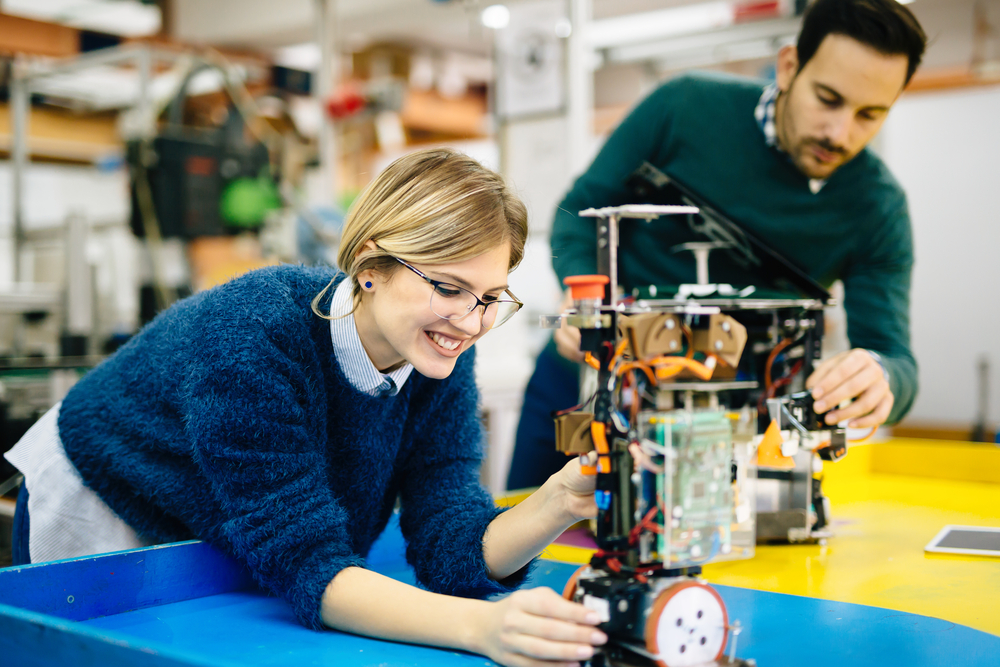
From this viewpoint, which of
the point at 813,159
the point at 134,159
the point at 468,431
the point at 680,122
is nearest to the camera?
the point at 468,431

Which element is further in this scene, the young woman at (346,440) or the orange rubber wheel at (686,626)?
the young woman at (346,440)

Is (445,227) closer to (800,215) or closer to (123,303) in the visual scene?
(800,215)

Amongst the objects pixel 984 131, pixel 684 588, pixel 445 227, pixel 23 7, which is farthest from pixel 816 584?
pixel 23 7

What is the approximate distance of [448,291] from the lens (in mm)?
912

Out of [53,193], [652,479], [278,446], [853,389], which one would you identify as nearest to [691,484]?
[652,479]

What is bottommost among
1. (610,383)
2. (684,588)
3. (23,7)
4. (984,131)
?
(684,588)

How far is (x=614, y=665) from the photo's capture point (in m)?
0.71

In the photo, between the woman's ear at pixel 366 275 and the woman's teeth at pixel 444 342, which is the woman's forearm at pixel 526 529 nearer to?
the woman's teeth at pixel 444 342

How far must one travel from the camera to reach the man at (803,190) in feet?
4.18

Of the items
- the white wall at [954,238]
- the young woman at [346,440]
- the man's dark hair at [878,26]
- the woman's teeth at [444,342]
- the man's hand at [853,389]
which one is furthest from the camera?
the white wall at [954,238]

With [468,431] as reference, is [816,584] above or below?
below

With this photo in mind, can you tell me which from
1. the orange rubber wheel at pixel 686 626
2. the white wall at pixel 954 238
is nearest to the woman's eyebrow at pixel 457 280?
the orange rubber wheel at pixel 686 626

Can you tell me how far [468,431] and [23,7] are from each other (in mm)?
5008

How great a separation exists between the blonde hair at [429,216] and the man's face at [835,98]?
61 cm
